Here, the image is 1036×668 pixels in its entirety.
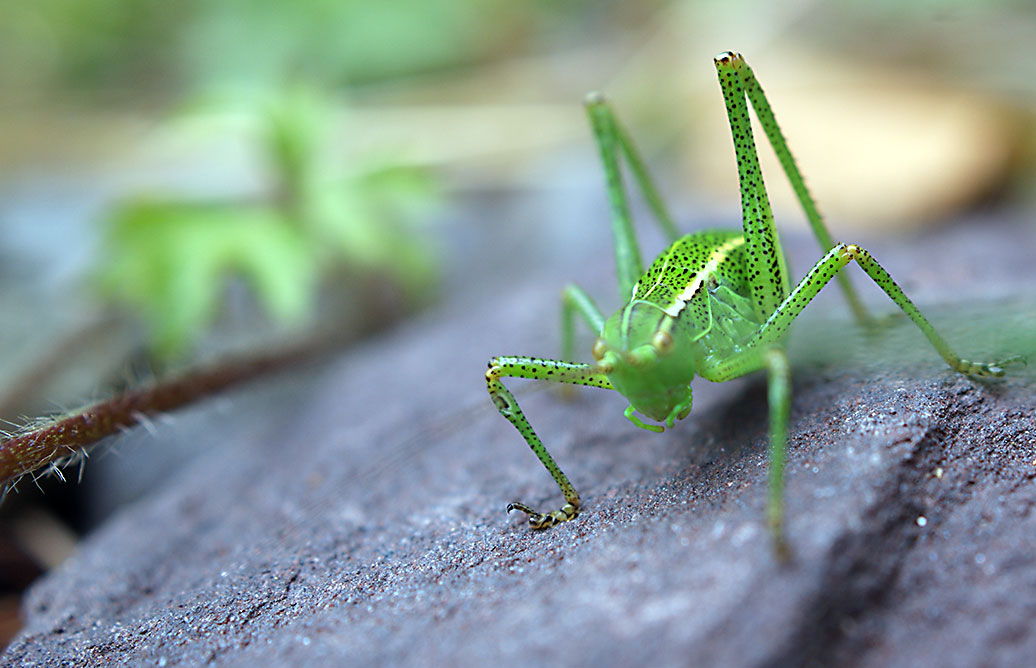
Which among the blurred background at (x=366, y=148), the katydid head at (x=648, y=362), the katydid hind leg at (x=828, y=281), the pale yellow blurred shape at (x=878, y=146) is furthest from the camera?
the pale yellow blurred shape at (x=878, y=146)

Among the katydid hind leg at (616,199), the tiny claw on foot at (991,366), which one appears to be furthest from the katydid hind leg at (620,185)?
the tiny claw on foot at (991,366)

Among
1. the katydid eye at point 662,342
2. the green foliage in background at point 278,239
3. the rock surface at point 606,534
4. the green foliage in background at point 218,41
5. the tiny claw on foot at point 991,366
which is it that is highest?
the green foliage in background at point 218,41

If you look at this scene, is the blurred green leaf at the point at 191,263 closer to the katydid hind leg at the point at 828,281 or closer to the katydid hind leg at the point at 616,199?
the katydid hind leg at the point at 616,199

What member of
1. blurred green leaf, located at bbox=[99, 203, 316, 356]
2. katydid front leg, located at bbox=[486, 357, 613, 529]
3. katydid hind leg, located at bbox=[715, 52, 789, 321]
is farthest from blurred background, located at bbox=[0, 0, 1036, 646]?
katydid hind leg, located at bbox=[715, 52, 789, 321]

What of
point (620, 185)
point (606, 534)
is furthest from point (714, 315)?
point (620, 185)

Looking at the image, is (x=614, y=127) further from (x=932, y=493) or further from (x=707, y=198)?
(x=707, y=198)

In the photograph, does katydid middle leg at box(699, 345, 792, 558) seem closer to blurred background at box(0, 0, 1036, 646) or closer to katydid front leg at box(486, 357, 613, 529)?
katydid front leg at box(486, 357, 613, 529)
